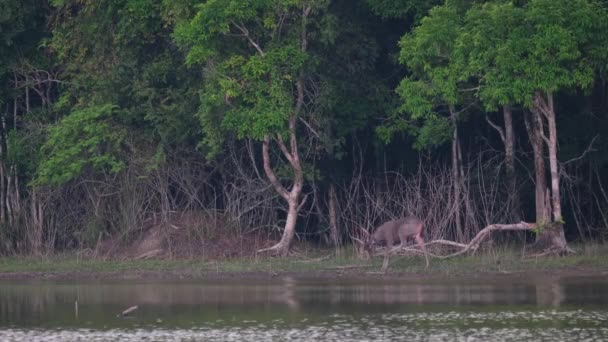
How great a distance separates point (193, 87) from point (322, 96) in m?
2.86

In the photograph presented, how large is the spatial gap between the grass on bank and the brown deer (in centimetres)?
34

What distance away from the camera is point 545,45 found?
Answer: 21406mm

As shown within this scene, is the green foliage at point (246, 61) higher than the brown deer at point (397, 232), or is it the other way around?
the green foliage at point (246, 61)

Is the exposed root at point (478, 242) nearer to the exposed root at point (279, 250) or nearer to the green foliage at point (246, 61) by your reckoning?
the exposed root at point (279, 250)

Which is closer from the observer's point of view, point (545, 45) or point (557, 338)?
point (557, 338)

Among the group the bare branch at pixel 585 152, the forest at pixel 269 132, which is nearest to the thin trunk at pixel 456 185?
the forest at pixel 269 132

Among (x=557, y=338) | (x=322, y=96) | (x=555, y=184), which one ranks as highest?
(x=322, y=96)

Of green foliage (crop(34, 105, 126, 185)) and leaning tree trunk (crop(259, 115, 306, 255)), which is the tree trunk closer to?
leaning tree trunk (crop(259, 115, 306, 255))

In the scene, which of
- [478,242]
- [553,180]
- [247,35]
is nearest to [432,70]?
[553,180]

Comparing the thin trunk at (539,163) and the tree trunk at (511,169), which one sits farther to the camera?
the tree trunk at (511,169)

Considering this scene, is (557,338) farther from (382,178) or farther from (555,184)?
(382,178)

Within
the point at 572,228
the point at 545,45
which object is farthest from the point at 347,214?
the point at 545,45

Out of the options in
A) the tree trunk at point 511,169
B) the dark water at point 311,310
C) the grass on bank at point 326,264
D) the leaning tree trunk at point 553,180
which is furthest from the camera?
the tree trunk at point 511,169

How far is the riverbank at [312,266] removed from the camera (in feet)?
71.7
